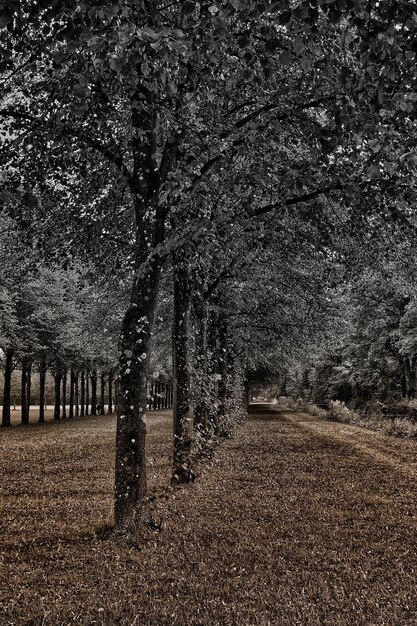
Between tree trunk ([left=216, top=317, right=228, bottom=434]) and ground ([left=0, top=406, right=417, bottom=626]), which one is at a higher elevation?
tree trunk ([left=216, top=317, right=228, bottom=434])

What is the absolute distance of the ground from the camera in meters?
5.25

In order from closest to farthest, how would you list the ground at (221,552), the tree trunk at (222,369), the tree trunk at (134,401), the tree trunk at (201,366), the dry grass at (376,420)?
1. the ground at (221,552)
2. the tree trunk at (134,401)
3. the tree trunk at (201,366)
4. the tree trunk at (222,369)
5. the dry grass at (376,420)

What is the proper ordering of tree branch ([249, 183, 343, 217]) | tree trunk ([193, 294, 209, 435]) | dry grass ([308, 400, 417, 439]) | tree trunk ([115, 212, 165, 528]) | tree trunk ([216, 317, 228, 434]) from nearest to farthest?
tree trunk ([115, 212, 165, 528])
tree branch ([249, 183, 343, 217])
tree trunk ([193, 294, 209, 435])
tree trunk ([216, 317, 228, 434])
dry grass ([308, 400, 417, 439])

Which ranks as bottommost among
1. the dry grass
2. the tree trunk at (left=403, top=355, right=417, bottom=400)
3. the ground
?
the dry grass

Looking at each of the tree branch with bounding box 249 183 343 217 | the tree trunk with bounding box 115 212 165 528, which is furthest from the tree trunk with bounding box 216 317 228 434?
the tree trunk with bounding box 115 212 165 528

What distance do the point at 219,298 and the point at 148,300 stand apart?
44.4 feet

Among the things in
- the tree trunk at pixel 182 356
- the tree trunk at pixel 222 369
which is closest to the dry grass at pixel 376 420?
the tree trunk at pixel 222 369

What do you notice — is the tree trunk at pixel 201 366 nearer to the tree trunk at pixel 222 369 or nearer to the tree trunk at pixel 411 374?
the tree trunk at pixel 222 369

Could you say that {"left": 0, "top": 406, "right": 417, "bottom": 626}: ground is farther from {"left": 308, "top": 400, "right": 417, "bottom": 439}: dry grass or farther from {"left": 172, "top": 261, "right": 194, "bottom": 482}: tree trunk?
{"left": 308, "top": 400, "right": 417, "bottom": 439}: dry grass

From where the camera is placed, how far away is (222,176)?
9156 mm

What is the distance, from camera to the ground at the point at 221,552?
5.25 m

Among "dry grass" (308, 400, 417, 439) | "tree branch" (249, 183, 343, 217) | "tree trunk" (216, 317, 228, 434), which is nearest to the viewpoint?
"tree branch" (249, 183, 343, 217)

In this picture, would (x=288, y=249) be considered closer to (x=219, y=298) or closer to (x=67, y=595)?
(x=219, y=298)

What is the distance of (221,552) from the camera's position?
23.2ft
